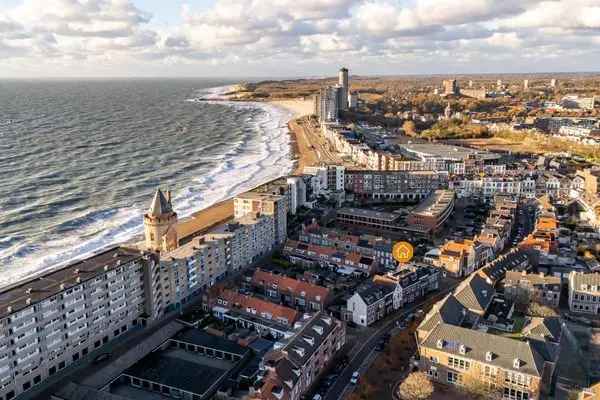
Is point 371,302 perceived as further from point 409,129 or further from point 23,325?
point 409,129

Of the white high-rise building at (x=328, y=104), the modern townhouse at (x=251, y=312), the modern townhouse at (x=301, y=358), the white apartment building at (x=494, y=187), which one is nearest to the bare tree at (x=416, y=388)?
the modern townhouse at (x=301, y=358)

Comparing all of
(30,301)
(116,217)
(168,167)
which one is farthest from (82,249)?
(168,167)

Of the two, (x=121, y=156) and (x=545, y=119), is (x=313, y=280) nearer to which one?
→ (x=121, y=156)

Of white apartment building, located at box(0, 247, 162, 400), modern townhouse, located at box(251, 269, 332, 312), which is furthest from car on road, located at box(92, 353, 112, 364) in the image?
modern townhouse, located at box(251, 269, 332, 312)

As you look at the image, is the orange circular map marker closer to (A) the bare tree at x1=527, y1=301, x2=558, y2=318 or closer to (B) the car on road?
(A) the bare tree at x1=527, y1=301, x2=558, y2=318

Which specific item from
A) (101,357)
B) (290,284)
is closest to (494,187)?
(290,284)
